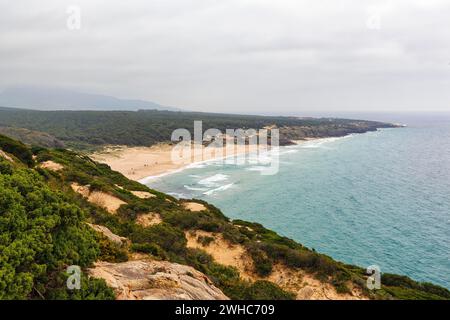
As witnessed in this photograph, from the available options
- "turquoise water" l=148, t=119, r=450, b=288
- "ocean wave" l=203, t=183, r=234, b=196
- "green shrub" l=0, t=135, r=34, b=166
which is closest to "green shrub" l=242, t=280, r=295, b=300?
"turquoise water" l=148, t=119, r=450, b=288

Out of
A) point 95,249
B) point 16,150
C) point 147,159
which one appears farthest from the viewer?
point 147,159

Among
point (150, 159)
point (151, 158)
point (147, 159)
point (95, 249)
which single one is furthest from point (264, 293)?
point (151, 158)

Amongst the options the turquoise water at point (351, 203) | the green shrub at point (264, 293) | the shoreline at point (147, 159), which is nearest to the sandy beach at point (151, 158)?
the shoreline at point (147, 159)

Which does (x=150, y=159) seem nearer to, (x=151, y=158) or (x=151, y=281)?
(x=151, y=158)

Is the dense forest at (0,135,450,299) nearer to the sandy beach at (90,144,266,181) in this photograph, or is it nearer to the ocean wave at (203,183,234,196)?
the ocean wave at (203,183,234,196)

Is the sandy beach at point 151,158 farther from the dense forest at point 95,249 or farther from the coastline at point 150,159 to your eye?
the dense forest at point 95,249

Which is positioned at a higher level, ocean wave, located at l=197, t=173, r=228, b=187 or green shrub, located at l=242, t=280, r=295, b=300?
green shrub, located at l=242, t=280, r=295, b=300
